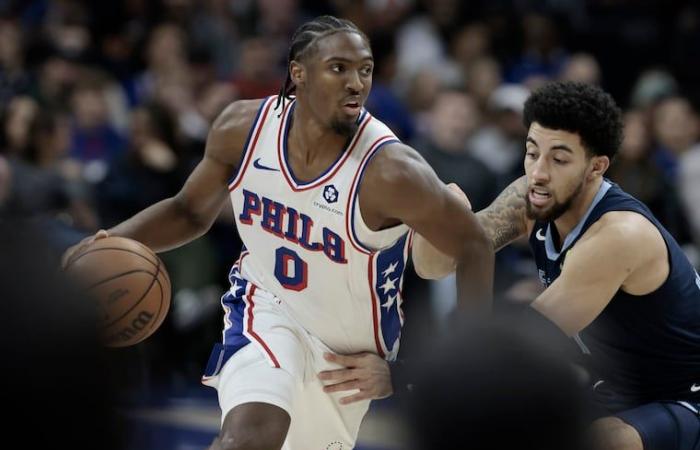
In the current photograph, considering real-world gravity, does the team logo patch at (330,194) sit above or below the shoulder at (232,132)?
below

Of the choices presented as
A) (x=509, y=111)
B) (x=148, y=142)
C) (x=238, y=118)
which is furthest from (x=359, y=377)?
(x=509, y=111)

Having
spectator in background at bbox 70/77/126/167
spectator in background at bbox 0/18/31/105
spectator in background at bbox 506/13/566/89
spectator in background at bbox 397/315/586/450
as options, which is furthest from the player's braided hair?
spectator in background at bbox 506/13/566/89

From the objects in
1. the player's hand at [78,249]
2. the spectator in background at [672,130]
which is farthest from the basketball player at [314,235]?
the spectator in background at [672,130]

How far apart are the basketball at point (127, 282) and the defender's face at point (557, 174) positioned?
4.83 feet

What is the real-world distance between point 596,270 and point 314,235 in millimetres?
1140

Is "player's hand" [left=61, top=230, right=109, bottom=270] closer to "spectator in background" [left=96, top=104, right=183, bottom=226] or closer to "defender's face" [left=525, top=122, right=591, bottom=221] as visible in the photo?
"defender's face" [left=525, top=122, right=591, bottom=221]

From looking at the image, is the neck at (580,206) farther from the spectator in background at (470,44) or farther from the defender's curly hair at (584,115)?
the spectator in background at (470,44)

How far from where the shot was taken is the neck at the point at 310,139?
4496 millimetres

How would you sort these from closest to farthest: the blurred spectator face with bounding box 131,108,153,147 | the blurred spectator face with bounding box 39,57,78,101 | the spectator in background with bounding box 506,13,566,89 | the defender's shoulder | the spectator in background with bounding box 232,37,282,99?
1. the defender's shoulder
2. the blurred spectator face with bounding box 131,108,153,147
3. the spectator in background with bounding box 232,37,282,99
4. the blurred spectator face with bounding box 39,57,78,101
5. the spectator in background with bounding box 506,13,566,89

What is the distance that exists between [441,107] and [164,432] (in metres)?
2.99

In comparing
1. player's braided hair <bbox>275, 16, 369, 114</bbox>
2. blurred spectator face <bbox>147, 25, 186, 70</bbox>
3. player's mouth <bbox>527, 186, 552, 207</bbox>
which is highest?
blurred spectator face <bbox>147, 25, 186, 70</bbox>

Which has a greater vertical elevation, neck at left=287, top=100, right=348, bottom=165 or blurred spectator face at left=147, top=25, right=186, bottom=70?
blurred spectator face at left=147, top=25, right=186, bottom=70

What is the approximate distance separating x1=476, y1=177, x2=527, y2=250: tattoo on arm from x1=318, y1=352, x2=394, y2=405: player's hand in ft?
2.27

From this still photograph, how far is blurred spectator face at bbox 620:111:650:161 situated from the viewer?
8.00 m
